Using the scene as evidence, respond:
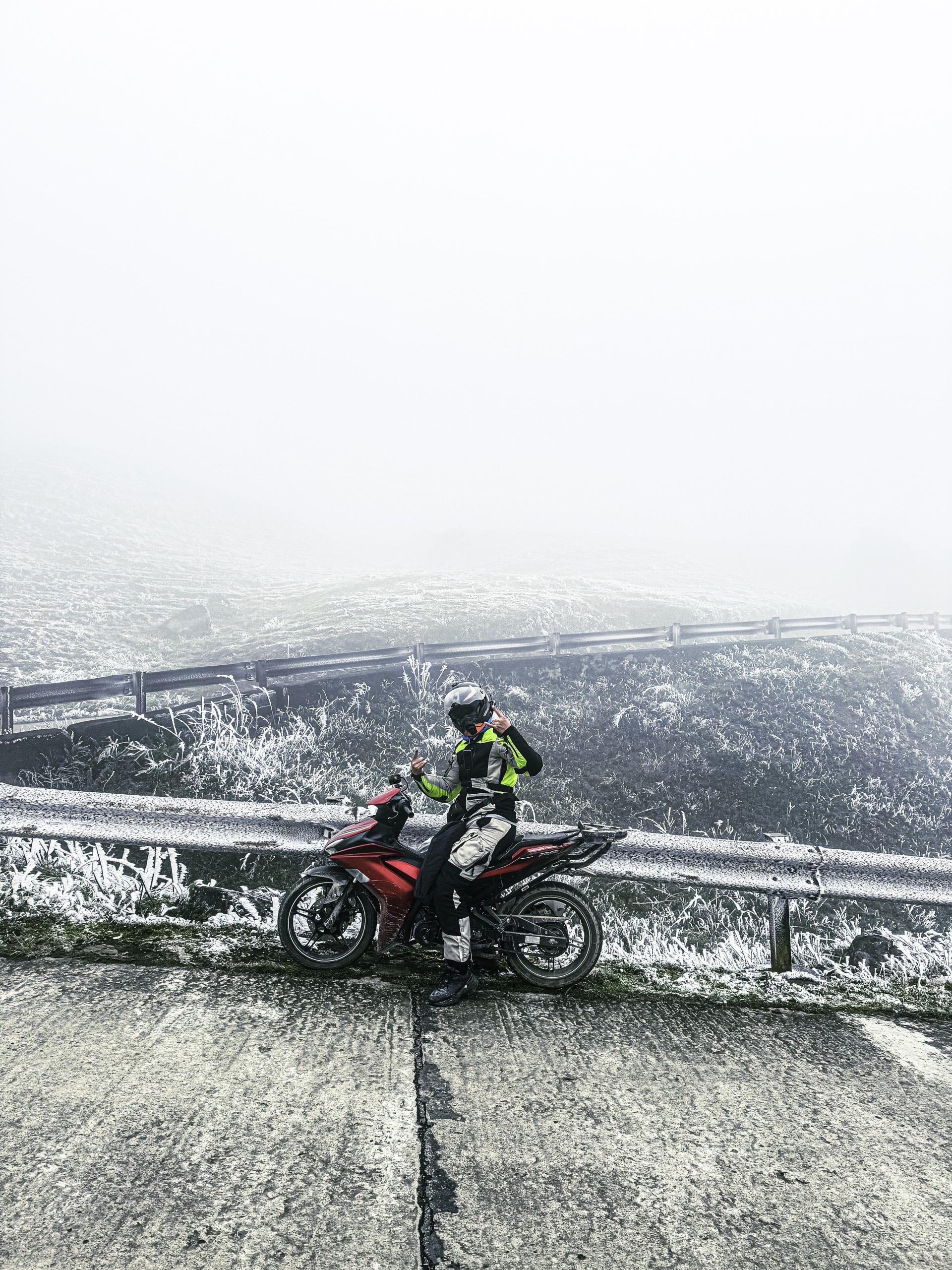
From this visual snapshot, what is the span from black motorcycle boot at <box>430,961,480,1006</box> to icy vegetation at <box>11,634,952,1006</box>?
95 centimetres

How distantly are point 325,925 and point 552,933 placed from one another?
1253 mm

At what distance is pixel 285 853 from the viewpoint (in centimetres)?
397

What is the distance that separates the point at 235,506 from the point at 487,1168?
47697 millimetres

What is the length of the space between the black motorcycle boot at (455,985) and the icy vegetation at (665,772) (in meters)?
0.95

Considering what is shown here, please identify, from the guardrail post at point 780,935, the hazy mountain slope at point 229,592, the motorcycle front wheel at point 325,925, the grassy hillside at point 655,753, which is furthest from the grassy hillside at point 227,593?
the guardrail post at point 780,935

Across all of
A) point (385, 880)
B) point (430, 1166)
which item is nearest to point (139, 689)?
A: point (385, 880)

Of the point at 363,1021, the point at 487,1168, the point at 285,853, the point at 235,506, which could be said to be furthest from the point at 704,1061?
the point at 235,506

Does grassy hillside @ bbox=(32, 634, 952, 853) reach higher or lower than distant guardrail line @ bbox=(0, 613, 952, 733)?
lower

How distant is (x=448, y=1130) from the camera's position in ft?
7.79

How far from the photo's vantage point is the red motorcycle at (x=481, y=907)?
365 centimetres

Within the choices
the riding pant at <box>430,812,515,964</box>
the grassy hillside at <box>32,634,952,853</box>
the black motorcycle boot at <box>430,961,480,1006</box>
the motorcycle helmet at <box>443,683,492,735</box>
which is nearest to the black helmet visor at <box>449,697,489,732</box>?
the motorcycle helmet at <box>443,683,492,735</box>

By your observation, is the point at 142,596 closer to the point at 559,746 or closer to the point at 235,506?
the point at 559,746

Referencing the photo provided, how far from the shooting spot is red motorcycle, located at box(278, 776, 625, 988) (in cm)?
365

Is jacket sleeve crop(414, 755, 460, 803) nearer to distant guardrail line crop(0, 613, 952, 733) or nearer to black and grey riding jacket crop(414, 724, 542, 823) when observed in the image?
black and grey riding jacket crop(414, 724, 542, 823)
